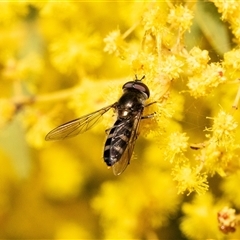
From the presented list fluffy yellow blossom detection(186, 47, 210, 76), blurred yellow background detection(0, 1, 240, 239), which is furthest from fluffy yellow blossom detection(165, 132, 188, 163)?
fluffy yellow blossom detection(186, 47, 210, 76)

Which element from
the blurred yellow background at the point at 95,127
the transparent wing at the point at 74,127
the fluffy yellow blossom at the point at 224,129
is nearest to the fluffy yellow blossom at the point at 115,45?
the blurred yellow background at the point at 95,127

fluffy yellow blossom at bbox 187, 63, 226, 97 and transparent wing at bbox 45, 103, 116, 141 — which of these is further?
transparent wing at bbox 45, 103, 116, 141

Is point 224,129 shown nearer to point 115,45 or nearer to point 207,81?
point 207,81

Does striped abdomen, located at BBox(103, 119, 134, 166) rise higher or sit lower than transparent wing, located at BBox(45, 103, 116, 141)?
lower

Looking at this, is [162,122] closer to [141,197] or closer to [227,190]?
[227,190]

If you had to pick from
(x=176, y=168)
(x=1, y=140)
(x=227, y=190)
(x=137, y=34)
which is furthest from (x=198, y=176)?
(x=1, y=140)

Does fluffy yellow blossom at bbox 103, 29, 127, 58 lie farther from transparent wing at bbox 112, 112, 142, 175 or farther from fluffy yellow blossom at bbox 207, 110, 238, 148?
fluffy yellow blossom at bbox 207, 110, 238, 148
